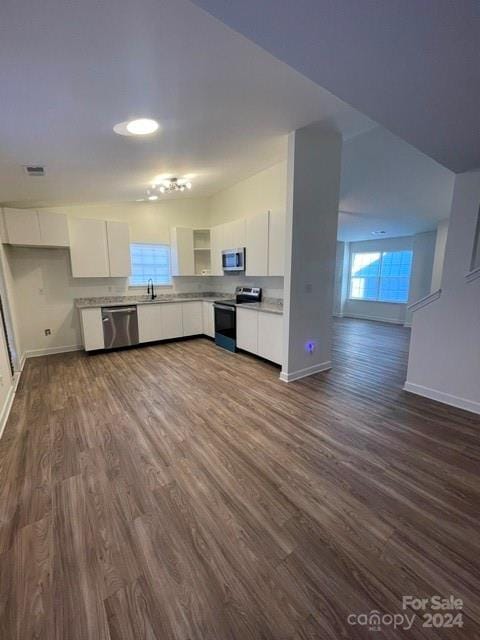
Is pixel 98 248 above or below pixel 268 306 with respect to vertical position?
above

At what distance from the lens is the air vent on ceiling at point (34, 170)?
2595mm

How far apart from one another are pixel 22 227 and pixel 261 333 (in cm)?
387

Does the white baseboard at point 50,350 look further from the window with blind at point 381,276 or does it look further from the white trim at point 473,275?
the window with blind at point 381,276

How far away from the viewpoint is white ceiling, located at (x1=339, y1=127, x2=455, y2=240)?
361 cm

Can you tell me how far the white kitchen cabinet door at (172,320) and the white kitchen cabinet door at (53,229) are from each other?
1.92 m

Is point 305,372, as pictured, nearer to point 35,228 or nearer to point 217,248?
point 217,248

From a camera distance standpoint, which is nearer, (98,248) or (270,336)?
(270,336)

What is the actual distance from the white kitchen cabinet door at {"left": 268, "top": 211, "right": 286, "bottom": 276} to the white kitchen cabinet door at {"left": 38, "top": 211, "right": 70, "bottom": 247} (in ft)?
10.6

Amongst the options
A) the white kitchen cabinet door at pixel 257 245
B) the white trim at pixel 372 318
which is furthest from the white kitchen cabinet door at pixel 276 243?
the white trim at pixel 372 318

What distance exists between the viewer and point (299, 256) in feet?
11.0

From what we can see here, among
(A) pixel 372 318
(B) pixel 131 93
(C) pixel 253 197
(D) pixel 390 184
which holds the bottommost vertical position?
(A) pixel 372 318

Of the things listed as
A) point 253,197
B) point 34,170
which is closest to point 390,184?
point 253,197

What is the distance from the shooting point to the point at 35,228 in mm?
4129

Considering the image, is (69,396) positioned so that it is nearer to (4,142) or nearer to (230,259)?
(4,142)
